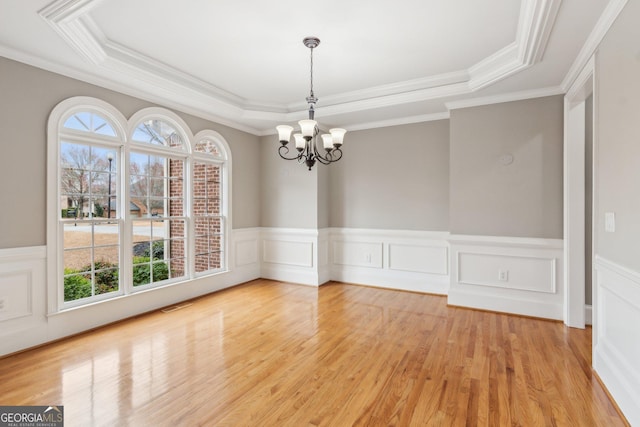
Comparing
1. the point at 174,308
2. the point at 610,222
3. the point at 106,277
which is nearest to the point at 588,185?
the point at 610,222

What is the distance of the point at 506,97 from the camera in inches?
153

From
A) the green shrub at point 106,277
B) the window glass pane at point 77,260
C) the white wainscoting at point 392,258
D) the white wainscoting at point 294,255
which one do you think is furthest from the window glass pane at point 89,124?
the white wainscoting at point 392,258

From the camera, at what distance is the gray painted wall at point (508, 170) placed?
3729 mm

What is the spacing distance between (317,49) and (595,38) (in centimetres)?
231

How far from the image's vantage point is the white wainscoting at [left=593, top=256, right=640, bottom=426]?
1.90m

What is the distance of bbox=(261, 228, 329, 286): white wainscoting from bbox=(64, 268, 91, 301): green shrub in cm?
279

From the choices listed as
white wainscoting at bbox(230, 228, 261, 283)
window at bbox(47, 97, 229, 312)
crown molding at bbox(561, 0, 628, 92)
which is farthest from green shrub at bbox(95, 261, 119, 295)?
crown molding at bbox(561, 0, 628, 92)

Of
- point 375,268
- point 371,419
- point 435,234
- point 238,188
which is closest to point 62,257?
point 238,188

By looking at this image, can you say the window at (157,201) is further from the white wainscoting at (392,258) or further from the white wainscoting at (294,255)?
the white wainscoting at (392,258)

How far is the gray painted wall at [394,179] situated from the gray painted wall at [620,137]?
2.29 m

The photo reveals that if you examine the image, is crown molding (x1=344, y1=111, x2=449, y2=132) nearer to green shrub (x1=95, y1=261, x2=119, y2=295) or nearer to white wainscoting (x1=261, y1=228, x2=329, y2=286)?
white wainscoting (x1=261, y1=228, x2=329, y2=286)

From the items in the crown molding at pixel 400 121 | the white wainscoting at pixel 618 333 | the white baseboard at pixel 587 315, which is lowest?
the white baseboard at pixel 587 315

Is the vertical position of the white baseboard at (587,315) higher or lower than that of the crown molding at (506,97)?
lower

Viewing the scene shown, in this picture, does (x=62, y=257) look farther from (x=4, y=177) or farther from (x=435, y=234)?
(x=435, y=234)
